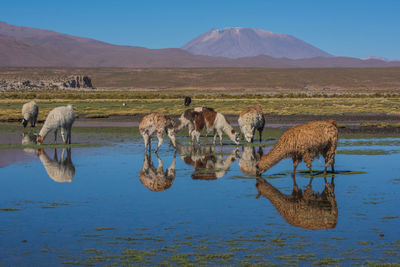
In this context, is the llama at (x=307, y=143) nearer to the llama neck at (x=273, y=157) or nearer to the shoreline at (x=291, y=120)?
the llama neck at (x=273, y=157)

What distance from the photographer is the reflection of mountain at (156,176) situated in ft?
45.3

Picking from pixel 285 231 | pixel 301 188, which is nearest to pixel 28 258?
pixel 285 231

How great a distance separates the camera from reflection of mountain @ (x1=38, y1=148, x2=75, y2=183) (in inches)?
594

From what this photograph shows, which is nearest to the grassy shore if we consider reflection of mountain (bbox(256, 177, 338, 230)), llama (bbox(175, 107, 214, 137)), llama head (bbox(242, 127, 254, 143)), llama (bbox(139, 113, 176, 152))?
llama (bbox(175, 107, 214, 137))

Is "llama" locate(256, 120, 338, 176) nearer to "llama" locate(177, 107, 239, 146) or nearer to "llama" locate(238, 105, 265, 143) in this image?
"llama" locate(177, 107, 239, 146)

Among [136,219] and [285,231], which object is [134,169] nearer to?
[136,219]

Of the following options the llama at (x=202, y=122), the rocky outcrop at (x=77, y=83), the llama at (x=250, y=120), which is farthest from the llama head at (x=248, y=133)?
the rocky outcrop at (x=77, y=83)

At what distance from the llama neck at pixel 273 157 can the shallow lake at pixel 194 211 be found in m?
0.42

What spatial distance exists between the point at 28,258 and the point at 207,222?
3.22 meters

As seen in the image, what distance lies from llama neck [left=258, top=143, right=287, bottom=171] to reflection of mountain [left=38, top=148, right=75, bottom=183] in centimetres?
493

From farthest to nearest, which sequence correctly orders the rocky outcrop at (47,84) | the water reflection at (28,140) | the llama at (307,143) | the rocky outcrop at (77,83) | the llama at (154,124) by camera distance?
the rocky outcrop at (77,83)
the rocky outcrop at (47,84)
the water reflection at (28,140)
the llama at (154,124)
the llama at (307,143)

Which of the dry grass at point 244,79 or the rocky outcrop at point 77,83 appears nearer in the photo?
the rocky outcrop at point 77,83

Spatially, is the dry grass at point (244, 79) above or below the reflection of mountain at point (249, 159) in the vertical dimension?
above

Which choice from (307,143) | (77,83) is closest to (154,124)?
(307,143)
